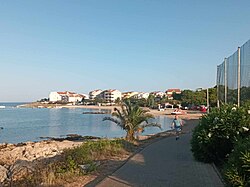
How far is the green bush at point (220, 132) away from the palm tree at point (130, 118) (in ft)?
33.2

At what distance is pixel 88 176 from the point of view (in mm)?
9156

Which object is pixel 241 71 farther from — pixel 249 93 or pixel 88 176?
pixel 88 176

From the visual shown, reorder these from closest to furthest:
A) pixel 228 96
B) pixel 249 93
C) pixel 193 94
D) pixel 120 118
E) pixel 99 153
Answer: pixel 249 93 → pixel 99 153 → pixel 228 96 → pixel 120 118 → pixel 193 94

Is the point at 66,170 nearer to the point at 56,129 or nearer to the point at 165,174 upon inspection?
the point at 165,174

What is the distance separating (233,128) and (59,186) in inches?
201

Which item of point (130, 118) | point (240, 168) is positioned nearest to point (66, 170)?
point (240, 168)

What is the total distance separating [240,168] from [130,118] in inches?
579

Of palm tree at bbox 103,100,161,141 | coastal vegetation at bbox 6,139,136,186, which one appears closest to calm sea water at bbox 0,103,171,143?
palm tree at bbox 103,100,161,141

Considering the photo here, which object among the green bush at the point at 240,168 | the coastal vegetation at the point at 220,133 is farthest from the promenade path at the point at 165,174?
the green bush at the point at 240,168

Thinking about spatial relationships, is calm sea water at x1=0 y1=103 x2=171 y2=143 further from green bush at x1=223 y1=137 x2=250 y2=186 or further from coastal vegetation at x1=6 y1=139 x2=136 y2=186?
green bush at x1=223 y1=137 x2=250 y2=186

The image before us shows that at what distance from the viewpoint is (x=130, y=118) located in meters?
20.8

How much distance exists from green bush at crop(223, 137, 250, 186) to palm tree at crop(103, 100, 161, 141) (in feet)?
46.4

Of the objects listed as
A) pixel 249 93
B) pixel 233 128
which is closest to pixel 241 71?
pixel 249 93

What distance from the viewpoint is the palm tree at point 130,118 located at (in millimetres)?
20734
